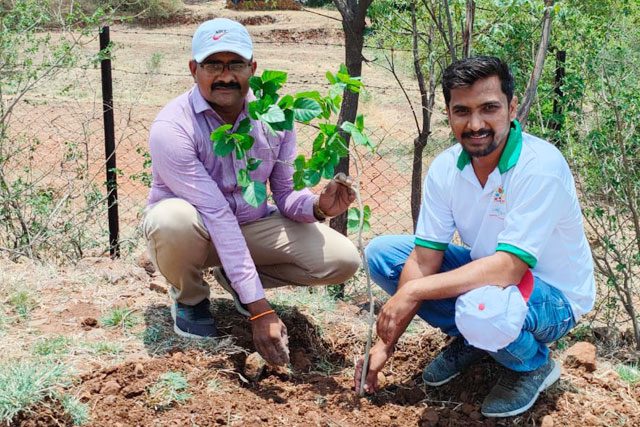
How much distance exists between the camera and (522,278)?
9.11ft

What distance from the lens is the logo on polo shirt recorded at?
2.79 metres

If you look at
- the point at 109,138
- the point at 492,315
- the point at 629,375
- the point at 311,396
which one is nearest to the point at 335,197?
the point at 311,396

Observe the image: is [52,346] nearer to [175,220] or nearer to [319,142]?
[175,220]

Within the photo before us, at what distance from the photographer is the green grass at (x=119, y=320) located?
3.53 metres

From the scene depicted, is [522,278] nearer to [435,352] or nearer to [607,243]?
[435,352]

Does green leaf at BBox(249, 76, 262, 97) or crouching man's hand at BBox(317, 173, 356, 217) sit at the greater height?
green leaf at BBox(249, 76, 262, 97)

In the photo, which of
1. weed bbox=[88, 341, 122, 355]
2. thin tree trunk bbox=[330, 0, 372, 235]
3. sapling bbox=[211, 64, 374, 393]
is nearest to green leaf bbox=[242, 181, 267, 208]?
sapling bbox=[211, 64, 374, 393]

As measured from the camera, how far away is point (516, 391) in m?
2.92

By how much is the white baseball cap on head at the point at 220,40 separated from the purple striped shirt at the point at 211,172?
0.68ft

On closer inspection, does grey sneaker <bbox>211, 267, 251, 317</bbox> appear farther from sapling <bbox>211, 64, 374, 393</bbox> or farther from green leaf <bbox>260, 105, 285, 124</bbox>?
green leaf <bbox>260, 105, 285, 124</bbox>

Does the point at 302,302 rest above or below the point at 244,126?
below

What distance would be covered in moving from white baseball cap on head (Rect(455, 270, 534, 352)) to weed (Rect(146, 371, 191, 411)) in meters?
1.01

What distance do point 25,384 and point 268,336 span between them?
86 centimetres

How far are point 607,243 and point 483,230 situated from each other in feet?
4.94
